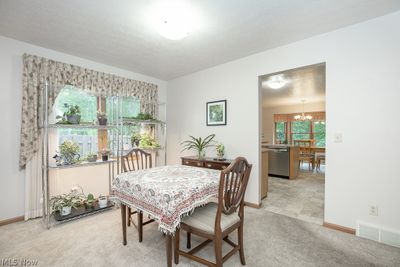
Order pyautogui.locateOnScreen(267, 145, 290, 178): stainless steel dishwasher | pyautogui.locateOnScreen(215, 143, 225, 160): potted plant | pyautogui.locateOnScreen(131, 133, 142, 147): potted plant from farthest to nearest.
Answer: pyautogui.locateOnScreen(267, 145, 290, 178): stainless steel dishwasher → pyautogui.locateOnScreen(131, 133, 142, 147): potted plant → pyautogui.locateOnScreen(215, 143, 225, 160): potted plant

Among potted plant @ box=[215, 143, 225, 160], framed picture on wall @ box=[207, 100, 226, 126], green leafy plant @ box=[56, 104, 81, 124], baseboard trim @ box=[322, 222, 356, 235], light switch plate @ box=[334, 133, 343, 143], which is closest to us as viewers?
baseboard trim @ box=[322, 222, 356, 235]

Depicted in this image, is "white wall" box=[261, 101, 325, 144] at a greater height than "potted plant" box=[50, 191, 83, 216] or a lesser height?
greater

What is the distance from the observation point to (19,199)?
2.70 metres

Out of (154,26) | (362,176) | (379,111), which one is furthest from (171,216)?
(379,111)

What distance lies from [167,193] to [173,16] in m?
1.74

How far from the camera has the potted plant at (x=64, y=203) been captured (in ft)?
8.84

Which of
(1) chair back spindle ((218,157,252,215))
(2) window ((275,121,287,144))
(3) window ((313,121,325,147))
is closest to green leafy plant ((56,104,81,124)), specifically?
(1) chair back spindle ((218,157,252,215))

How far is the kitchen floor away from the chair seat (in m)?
1.63

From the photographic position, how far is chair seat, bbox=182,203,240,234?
5.20 ft

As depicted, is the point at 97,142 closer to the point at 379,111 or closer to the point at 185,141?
the point at 185,141

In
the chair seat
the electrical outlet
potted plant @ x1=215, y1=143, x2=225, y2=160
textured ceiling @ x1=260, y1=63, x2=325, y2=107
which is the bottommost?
the electrical outlet

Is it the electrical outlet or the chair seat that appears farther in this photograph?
the electrical outlet

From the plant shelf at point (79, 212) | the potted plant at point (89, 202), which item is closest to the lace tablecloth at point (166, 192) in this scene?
the plant shelf at point (79, 212)

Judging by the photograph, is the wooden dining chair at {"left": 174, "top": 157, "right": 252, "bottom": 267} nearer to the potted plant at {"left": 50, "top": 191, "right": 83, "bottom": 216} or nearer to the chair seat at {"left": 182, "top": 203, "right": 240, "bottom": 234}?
the chair seat at {"left": 182, "top": 203, "right": 240, "bottom": 234}
